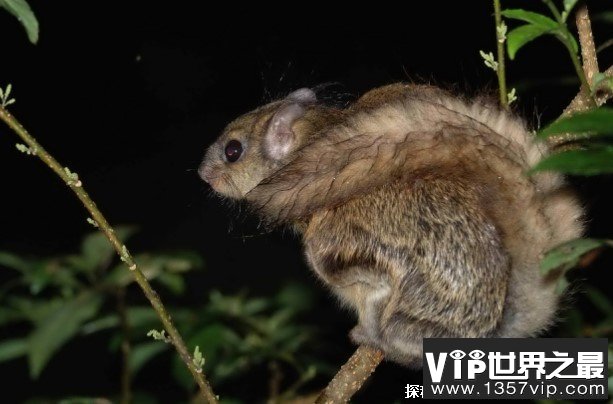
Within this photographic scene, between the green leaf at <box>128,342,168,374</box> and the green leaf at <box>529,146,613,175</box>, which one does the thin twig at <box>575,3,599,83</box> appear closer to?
the green leaf at <box>529,146,613,175</box>

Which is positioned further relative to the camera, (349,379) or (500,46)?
(349,379)

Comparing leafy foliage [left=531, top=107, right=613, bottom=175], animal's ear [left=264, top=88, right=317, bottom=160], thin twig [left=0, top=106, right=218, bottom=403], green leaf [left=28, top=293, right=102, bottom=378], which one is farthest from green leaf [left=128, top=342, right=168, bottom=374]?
leafy foliage [left=531, top=107, right=613, bottom=175]

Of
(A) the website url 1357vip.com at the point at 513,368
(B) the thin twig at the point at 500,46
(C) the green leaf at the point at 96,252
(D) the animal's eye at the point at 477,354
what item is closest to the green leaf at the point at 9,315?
(C) the green leaf at the point at 96,252

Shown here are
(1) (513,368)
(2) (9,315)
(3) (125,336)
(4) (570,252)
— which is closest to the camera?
(4) (570,252)

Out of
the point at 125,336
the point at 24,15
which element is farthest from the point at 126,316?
the point at 24,15

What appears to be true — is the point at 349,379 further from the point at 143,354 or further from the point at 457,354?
the point at 143,354

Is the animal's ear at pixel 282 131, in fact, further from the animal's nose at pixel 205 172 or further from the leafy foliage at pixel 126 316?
the leafy foliage at pixel 126 316

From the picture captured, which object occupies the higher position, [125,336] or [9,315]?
[9,315]
